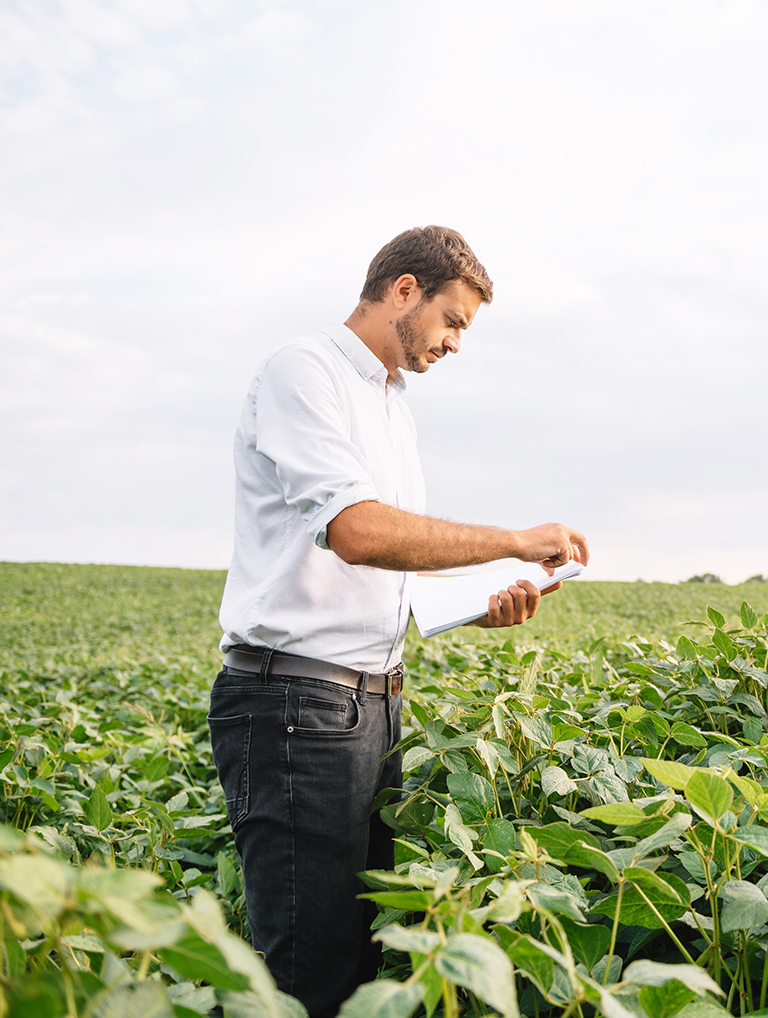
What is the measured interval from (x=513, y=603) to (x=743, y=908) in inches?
44.8

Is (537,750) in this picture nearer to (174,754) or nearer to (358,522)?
(358,522)

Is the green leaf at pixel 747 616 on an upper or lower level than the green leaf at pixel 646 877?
upper

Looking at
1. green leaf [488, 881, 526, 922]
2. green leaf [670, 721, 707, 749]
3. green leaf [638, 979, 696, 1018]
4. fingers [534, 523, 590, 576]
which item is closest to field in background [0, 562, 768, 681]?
fingers [534, 523, 590, 576]

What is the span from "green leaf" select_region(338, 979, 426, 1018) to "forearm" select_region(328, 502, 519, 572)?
1153 mm

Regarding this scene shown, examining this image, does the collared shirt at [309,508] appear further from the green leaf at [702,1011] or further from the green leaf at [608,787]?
the green leaf at [702,1011]

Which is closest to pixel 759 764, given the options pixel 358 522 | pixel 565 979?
pixel 565 979

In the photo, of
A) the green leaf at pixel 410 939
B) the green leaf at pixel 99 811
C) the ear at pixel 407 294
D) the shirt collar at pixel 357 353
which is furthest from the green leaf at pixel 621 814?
the ear at pixel 407 294

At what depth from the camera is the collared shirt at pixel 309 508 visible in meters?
1.82

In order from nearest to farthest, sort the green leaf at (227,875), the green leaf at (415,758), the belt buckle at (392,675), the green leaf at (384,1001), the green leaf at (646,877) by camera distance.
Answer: the green leaf at (384,1001), the green leaf at (646,877), the green leaf at (415,758), the belt buckle at (392,675), the green leaf at (227,875)

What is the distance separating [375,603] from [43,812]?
5.15 ft

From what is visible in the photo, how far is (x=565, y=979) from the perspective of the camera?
2.83 ft

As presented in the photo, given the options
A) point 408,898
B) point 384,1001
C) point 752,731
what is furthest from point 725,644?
point 384,1001

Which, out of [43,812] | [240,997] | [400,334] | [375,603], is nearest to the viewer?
[240,997]

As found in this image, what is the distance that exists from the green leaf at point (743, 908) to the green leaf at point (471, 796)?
1.48 ft
